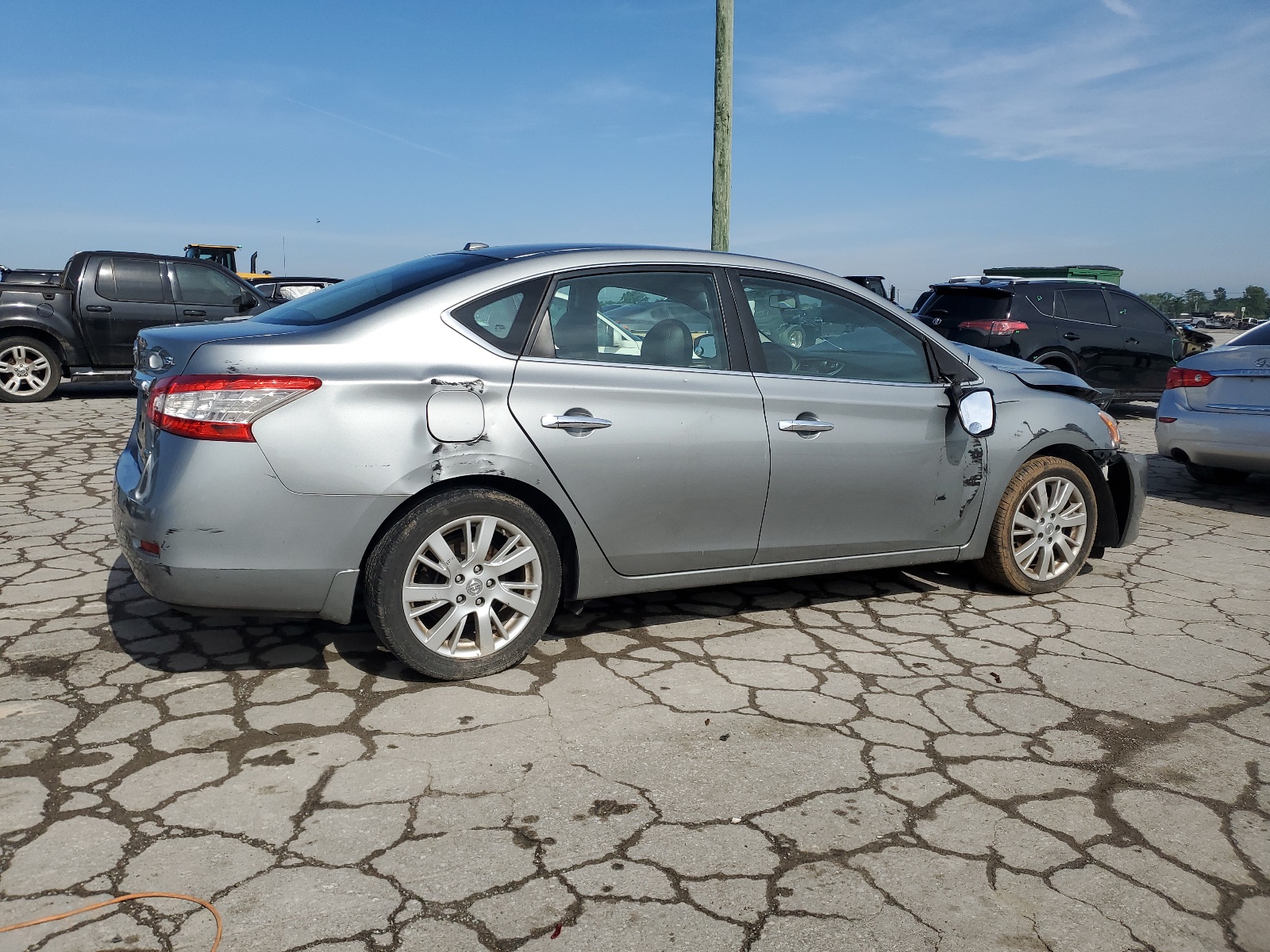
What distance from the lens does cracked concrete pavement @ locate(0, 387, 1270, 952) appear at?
246cm

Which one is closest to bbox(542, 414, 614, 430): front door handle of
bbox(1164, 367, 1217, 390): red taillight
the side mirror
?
the side mirror

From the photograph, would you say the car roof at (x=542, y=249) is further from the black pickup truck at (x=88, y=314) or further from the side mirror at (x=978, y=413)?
the black pickup truck at (x=88, y=314)

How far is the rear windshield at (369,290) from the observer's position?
3889mm

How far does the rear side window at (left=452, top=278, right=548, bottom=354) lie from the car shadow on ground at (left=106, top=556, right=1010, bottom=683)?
1146 mm

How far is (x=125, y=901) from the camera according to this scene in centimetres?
247

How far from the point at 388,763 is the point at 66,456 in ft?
21.3

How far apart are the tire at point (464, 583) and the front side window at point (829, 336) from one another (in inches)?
53.4

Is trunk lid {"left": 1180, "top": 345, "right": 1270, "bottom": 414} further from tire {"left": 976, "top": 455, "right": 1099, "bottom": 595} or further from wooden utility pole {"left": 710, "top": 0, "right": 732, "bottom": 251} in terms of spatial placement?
wooden utility pole {"left": 710, "top": 0, "right": 732, "bottom": 251}

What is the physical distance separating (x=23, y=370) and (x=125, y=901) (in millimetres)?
11506

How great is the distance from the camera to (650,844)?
2770 mm

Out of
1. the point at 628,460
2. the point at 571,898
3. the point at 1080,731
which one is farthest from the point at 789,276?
the point at 571,898

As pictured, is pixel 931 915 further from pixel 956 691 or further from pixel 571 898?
pixel 956 691

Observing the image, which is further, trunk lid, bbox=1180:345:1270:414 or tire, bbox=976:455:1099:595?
trunk lid, bbox=1180:345:1270:414

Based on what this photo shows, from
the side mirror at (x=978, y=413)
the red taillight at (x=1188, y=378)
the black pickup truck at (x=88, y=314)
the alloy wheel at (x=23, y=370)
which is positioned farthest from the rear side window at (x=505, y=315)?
the alloy wheel at (x=23, y=370)
